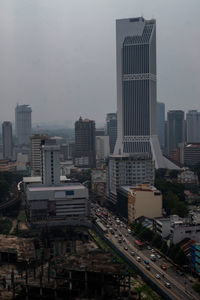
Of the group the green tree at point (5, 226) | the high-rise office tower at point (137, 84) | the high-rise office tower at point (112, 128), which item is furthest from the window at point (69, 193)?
the high-rise office tower at point (112, 128)

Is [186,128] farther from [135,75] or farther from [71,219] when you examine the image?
[71,219]

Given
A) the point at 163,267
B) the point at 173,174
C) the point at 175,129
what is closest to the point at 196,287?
the point at 163,267

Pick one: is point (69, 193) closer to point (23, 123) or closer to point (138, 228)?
point (138, 228)

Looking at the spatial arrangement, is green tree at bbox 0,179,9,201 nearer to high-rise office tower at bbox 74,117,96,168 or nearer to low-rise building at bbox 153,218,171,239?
low-rise building at bbox 153,218,171,239

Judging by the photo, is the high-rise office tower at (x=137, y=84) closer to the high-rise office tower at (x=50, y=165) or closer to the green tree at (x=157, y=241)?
the high-rise office tower at (x=50, y=165)

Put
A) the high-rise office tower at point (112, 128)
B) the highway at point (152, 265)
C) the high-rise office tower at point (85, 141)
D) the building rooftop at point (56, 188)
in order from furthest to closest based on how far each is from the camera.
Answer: the high-rise office tower at point (112, 128)
the high-rise office tower at point (85, 141)
the building rooftop at point (56, 188)
the highway at point (152, 265)

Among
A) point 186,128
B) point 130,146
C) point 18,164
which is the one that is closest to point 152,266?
point 130,146

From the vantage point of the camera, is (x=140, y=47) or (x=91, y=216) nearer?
(x=91, y=216)
